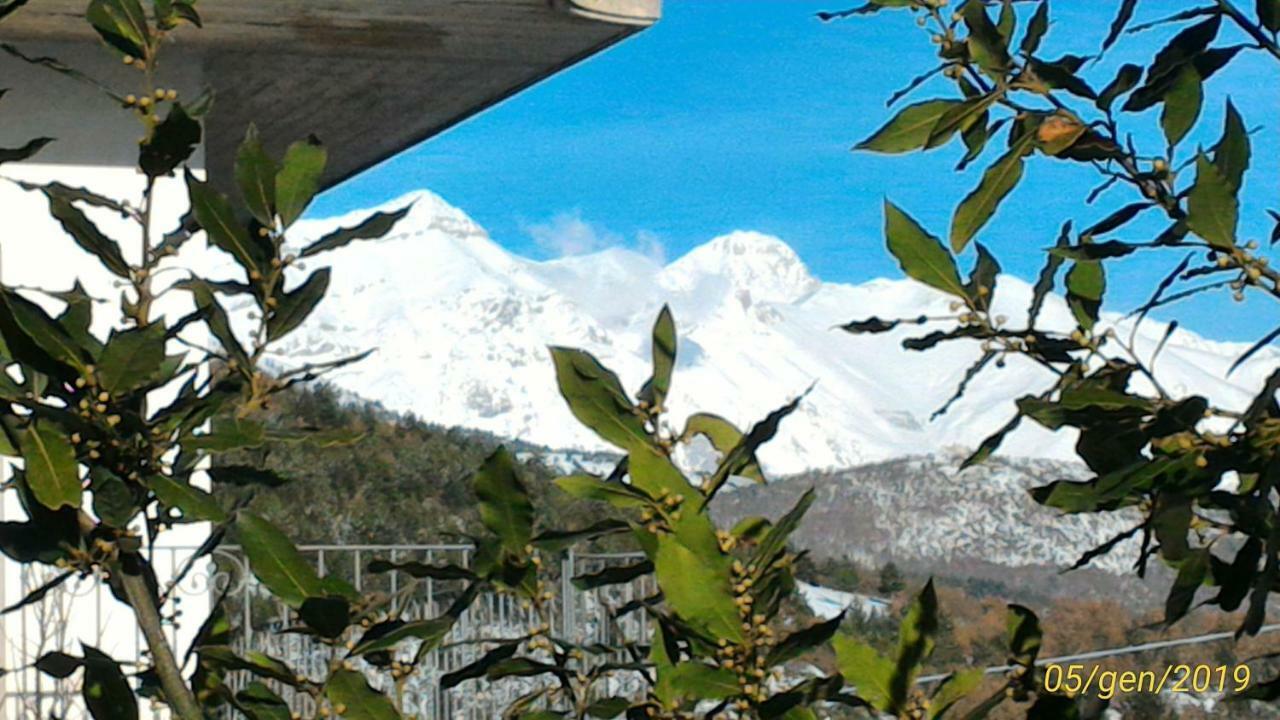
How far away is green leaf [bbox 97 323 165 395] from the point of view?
106cm

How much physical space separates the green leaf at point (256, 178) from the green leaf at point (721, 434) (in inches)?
12.9

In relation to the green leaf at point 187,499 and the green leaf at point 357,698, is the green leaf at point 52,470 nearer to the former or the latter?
the green leaf at point 187,499

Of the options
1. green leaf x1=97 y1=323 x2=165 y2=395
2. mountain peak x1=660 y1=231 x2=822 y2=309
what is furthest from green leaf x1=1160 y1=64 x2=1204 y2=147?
mountain peak x1=660 y1=231 x2=822 y2=309

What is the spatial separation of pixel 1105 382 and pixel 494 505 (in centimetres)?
41

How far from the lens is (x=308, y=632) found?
1083mm

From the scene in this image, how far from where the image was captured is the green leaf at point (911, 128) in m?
1.10

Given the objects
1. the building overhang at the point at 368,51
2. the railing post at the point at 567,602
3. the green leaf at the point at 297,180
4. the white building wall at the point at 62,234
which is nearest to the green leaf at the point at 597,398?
the green leaf at the point at 297,180

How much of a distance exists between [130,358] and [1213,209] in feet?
2.22

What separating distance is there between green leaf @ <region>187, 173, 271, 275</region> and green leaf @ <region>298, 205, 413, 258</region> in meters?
0.10

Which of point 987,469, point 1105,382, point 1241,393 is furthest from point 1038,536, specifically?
point 1105,382

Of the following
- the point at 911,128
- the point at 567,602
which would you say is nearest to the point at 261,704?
the point at 911,128

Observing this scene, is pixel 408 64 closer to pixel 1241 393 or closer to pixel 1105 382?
pixel 1241 393

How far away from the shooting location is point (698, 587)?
3.20ft

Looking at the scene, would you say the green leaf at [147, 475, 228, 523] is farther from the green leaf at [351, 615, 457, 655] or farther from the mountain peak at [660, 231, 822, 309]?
the mountain peak at [660, 231, 822, 309]
